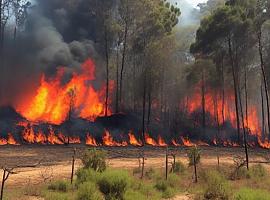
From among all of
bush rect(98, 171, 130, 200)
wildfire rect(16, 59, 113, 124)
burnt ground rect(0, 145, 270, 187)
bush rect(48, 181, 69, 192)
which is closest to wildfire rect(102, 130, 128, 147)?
burnt ground rect(0, 145, 270, 187)

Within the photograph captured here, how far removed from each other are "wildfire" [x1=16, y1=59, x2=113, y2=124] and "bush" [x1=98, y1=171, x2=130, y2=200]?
28.2 m

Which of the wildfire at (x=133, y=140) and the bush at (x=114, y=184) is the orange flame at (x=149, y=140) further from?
the bush at (x=114, y=184)

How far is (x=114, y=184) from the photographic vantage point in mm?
13930

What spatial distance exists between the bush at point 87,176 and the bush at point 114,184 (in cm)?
91

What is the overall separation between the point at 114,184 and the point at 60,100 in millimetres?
31582

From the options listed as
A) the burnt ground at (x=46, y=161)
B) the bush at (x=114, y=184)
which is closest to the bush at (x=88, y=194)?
the bush at (x=114, y=184)

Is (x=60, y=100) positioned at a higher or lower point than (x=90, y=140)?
higher

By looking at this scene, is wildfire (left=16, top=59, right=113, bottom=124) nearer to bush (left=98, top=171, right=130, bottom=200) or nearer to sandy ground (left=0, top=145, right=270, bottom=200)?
sandy ground (left=0, top=145, right=270, bottom=200)

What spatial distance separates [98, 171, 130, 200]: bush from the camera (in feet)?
45.1

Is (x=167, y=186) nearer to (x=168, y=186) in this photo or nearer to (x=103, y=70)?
(x=168, y=186)

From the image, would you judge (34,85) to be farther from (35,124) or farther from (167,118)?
(167,118)

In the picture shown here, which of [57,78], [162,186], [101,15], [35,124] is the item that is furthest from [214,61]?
[162,186]

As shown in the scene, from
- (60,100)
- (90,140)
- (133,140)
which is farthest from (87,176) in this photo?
(60,100)

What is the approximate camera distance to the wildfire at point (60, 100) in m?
43.4
